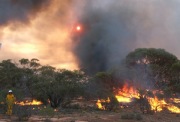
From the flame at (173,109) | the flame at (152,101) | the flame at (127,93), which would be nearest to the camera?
the flame at (152,101)

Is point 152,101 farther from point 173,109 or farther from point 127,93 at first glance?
point 127,93

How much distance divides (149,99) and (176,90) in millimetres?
5382

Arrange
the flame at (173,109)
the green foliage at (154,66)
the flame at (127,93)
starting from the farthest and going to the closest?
the flame at (127,93) < the green foliage at (154,66) < the flame at (173,109)

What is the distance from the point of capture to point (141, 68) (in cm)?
4244

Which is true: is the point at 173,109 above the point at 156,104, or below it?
below

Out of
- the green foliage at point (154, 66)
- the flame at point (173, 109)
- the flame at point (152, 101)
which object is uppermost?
the green foliage at point (154, 66)

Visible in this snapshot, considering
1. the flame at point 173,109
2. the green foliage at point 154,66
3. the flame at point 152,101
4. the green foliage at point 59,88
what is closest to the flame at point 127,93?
the flame at point 152,101

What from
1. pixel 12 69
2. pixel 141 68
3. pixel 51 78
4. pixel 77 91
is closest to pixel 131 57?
pixel 141 68

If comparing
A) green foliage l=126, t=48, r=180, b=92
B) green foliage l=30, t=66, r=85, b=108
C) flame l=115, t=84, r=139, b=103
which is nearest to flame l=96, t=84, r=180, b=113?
flame l=115, t=84, r=139, b=103

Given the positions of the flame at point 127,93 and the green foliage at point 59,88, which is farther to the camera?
the flame at point 127,93

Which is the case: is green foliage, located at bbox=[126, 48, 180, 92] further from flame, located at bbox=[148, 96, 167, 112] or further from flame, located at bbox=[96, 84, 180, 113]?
flame, located at bbox=[148, 96, 167, 112]

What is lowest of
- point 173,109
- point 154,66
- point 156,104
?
point 173,109

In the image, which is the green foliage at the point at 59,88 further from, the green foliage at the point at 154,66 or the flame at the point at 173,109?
the flame at the point at 173,109

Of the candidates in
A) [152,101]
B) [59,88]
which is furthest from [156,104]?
[59,88]
